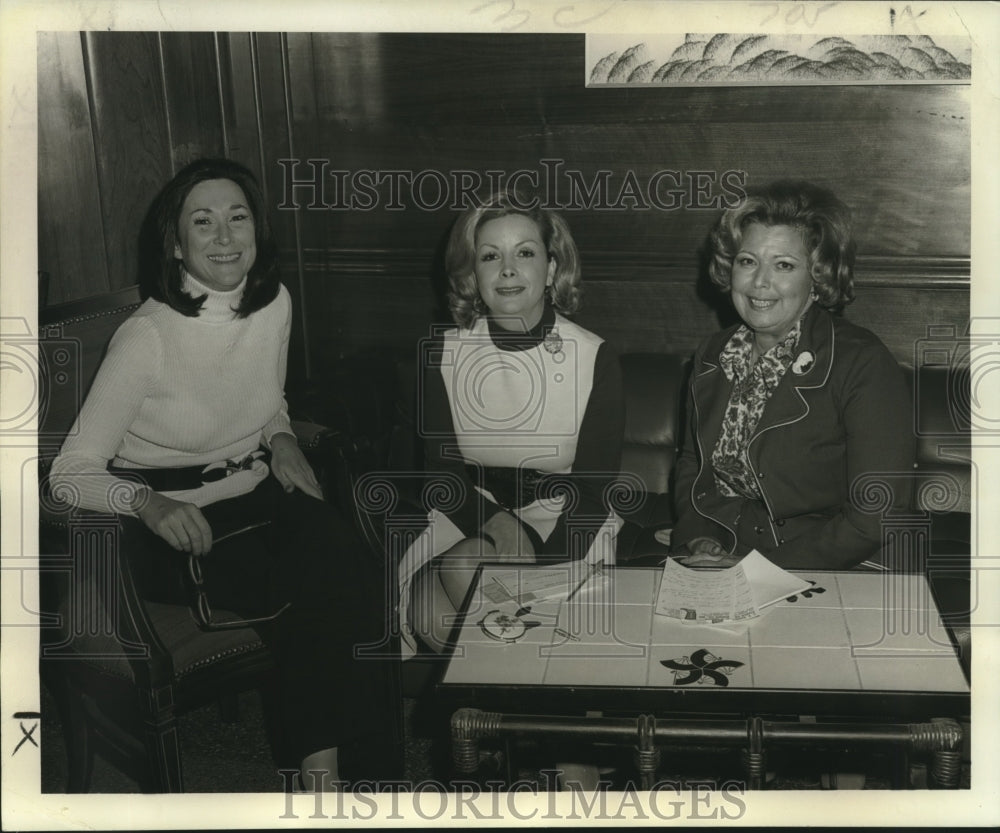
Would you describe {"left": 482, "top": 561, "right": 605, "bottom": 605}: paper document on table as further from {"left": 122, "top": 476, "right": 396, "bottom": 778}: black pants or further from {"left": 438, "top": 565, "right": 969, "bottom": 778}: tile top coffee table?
{"left": 122, "top": 476, "right": 396, "bottom": 778}: black pants

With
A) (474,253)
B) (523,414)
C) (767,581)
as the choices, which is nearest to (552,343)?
(523,414)

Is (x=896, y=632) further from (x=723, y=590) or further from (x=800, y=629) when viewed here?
(x=723, y=590)

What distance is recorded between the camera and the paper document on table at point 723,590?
222 cm

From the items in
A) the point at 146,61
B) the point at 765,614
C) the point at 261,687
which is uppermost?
the point at 146,61

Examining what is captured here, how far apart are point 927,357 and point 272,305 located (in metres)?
1.71

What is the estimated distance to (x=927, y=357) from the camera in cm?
284

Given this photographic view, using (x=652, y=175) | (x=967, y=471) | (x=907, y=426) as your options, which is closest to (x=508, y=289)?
(x=652, y=175)

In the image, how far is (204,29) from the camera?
105 inches

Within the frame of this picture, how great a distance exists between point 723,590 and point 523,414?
0.75 m

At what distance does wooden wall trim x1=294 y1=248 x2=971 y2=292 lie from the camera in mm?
2883

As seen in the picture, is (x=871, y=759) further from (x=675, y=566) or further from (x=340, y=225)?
(x=340, y=225)

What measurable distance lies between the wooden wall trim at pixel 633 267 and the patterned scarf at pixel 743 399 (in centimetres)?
37

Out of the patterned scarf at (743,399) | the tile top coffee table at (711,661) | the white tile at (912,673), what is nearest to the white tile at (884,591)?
the tile top coffee table at (711,661)

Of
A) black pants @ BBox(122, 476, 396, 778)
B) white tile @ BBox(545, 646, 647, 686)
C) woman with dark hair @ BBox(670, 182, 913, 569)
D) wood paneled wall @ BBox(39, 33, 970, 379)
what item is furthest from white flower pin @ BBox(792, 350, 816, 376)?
black pants @ BBox(122, 476, 396, 778)
